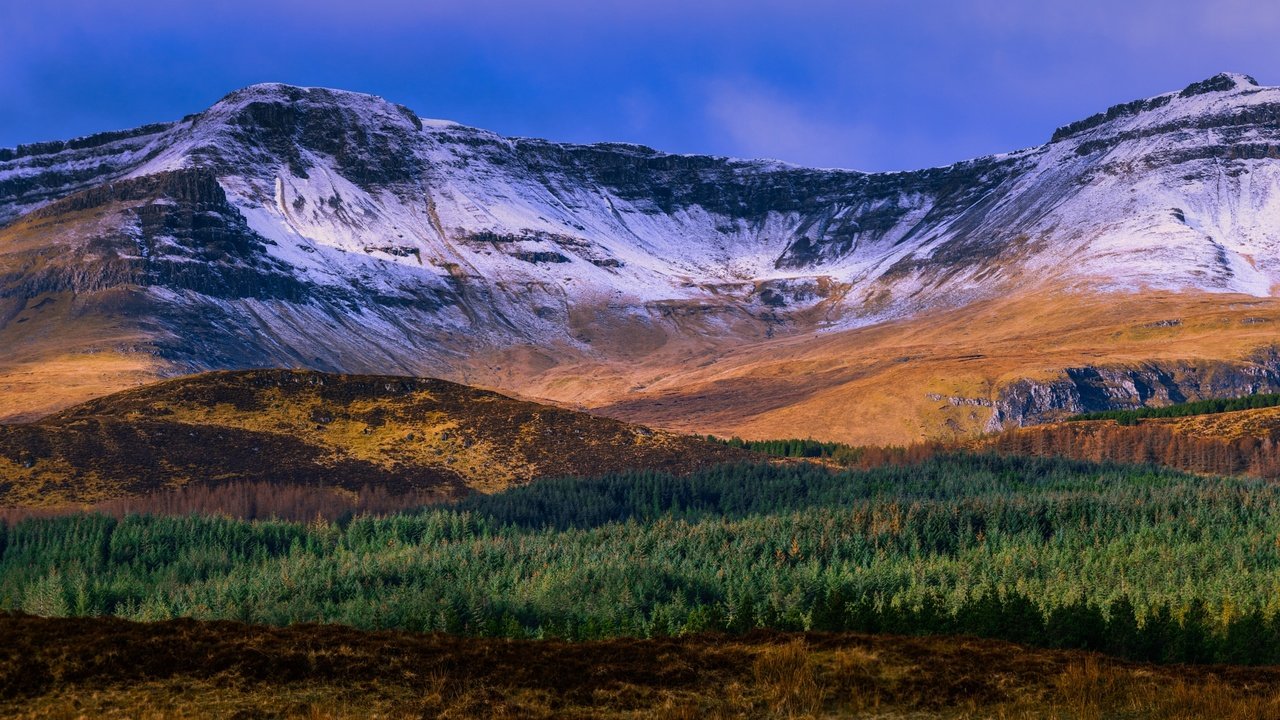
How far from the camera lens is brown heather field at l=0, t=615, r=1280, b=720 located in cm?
4166

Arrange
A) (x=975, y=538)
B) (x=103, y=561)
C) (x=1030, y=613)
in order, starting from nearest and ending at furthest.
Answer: (x=1030, y=613) → (x=103, y=561) → (x=975, y=538)

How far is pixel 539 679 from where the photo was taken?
148 ft

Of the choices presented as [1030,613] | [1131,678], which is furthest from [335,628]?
[1030,613]

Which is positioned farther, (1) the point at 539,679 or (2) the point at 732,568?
(2) the point at 732,568

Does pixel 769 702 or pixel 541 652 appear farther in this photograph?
pixel 541 652

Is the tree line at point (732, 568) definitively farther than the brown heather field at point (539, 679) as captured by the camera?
Yes

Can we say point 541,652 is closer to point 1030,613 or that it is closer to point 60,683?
point 60,683

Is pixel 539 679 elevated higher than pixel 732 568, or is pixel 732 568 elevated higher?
pixel 539 679

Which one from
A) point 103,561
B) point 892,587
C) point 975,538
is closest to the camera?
point 892,587

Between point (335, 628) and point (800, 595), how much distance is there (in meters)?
79.7

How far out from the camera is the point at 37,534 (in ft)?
540

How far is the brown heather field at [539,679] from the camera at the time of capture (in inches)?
1640

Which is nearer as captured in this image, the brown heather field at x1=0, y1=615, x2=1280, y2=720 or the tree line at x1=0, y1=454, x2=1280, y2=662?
the brown heather field at x1=0, y1=615, x2=1280, y2=720

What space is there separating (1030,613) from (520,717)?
218 feet
